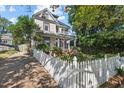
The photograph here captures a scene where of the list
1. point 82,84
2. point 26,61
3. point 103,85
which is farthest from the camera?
point 26,61

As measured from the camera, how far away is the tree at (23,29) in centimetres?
356

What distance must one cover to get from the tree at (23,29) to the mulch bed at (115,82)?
1.24m

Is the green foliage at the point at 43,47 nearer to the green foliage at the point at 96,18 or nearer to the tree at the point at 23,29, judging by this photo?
the tree at the point at 23,29

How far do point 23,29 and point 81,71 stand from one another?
1.07 m

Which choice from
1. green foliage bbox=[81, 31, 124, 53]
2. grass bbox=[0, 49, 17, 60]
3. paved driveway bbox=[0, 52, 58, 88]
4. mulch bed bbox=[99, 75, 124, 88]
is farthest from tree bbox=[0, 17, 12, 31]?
mulch bed bbox=[99, 75, 124, 88]

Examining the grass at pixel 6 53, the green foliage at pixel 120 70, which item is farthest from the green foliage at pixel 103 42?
the grass at pixel 6 53

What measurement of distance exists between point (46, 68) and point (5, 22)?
0.94 m

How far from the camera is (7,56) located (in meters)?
3.62

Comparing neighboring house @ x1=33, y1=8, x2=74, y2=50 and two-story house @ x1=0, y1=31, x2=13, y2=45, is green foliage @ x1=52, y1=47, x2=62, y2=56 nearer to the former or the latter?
neighboring house @ x1=33, y1=8, x2=74, y2=50

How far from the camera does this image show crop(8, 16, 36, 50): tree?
Result: 356 centimetres

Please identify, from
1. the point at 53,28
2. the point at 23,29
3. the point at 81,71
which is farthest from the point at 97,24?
the point at 23,29

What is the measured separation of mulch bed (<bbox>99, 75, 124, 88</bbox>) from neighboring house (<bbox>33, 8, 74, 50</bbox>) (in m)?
0.75
